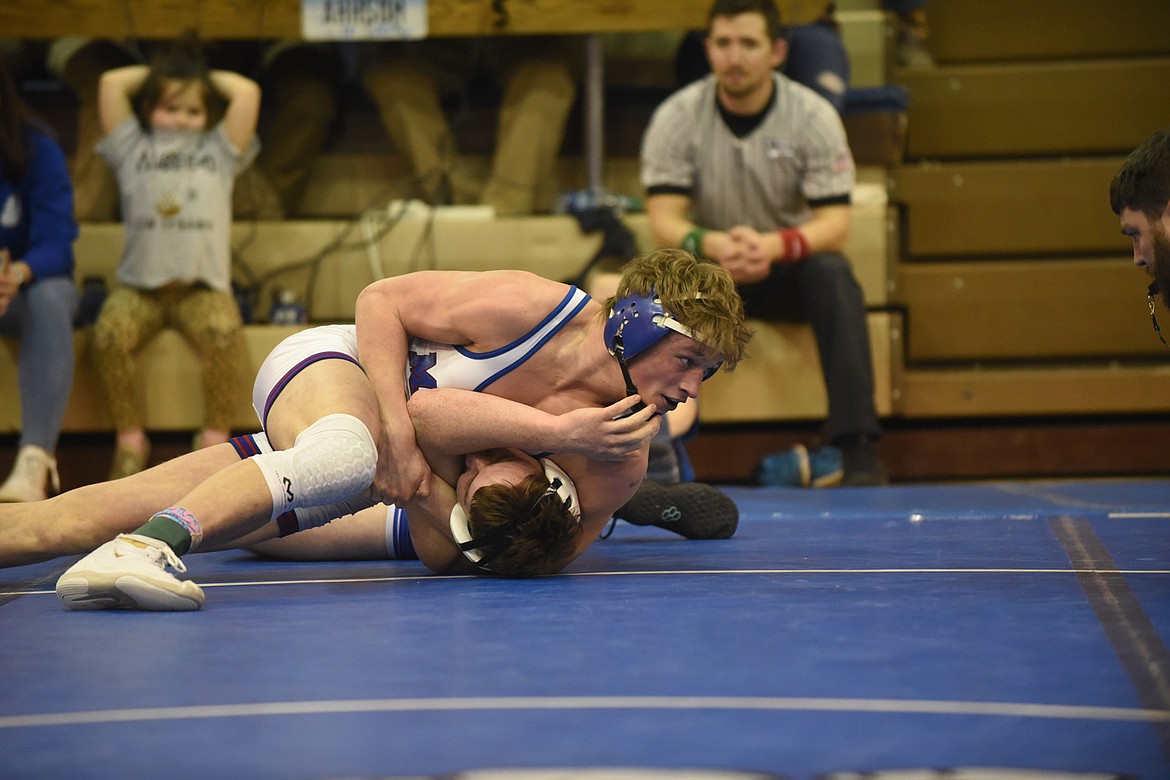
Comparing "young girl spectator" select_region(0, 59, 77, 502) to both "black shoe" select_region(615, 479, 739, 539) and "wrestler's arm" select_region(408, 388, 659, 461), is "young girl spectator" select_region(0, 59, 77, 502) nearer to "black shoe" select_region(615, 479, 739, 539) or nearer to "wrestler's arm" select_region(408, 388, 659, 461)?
"black shoe" select_region(615, 479, 739, 539)

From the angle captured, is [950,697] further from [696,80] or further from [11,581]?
[696,80]

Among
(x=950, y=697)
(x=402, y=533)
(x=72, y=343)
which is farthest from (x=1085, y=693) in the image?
(x=72, y=343)

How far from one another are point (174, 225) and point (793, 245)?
231cm

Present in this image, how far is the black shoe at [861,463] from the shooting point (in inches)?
190

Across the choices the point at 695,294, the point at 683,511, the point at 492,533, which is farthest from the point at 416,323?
the point at 683,511

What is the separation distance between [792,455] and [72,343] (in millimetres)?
2664

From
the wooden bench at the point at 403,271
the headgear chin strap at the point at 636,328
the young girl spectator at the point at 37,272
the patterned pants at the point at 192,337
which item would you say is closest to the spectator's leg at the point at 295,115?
the wooden bench at the point at 403,271

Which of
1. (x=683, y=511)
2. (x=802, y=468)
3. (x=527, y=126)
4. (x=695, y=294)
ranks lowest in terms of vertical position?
(x=802, y=468)

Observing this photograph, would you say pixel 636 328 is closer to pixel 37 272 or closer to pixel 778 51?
pixel 778 51

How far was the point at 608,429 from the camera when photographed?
2523mm

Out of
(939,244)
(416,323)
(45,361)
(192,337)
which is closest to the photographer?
(416,323)

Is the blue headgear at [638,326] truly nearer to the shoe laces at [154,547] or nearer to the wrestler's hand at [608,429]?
the wrestler's hand at [608,429]

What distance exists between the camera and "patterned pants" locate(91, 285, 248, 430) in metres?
5.01

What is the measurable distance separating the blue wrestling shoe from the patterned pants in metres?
2.02
